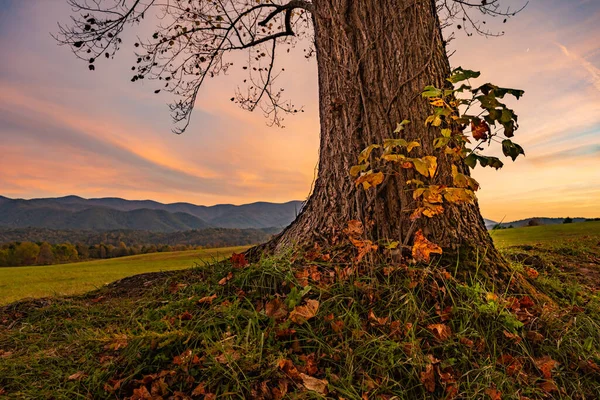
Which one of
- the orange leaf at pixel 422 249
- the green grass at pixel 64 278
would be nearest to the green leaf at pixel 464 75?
the orange leaf at pixel 422 249

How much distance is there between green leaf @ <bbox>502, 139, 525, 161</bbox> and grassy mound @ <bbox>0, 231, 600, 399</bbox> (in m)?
1.04

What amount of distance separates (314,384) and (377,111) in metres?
2.50

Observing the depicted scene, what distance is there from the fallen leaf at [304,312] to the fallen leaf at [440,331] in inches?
30.4

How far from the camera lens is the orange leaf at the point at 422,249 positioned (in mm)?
2637

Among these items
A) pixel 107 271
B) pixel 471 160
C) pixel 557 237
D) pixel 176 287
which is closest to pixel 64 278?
pixel 107 271

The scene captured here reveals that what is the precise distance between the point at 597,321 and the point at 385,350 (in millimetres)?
1944

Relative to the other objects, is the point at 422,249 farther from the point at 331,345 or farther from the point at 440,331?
the point at 331,345

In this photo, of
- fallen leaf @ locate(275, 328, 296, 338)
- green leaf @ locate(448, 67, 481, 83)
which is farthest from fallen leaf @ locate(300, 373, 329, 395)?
green leaf @ locate(448, 67, 481, 83)

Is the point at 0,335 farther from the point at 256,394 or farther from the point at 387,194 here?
the point at 387,194

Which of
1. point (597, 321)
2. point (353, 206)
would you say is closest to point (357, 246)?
point (353, 206)

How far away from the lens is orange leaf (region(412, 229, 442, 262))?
8.65 feet

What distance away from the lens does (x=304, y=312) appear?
7.34 ft

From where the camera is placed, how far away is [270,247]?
13.1 feet

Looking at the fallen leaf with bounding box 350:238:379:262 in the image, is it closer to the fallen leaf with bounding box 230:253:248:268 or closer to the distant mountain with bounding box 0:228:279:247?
the fallen leaf with bounding box 230:253:248:268
